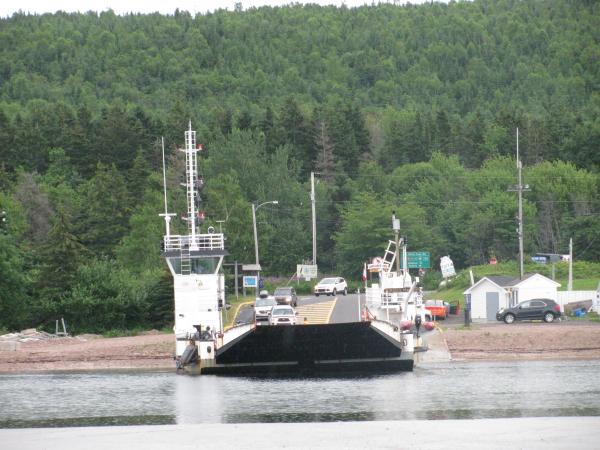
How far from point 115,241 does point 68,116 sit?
168ft

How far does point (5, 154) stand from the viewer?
145000 mm

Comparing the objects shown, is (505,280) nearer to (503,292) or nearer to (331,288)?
(503,292)

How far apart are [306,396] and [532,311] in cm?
2869

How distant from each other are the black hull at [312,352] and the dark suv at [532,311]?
15.9 metres

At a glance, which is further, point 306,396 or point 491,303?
point 491,303

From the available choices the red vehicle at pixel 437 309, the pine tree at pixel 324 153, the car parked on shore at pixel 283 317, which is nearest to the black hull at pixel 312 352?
the car parked on shore at pixel 283 317

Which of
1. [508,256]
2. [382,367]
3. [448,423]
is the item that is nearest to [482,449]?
[448,423]

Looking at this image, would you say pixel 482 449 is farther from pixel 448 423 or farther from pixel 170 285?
pixel 170 285

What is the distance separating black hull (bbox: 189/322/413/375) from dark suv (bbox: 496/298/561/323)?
15.9 metres

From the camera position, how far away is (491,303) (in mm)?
81188

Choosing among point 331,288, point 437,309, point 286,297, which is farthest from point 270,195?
point 286,297

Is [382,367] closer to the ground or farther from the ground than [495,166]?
closer to the ground

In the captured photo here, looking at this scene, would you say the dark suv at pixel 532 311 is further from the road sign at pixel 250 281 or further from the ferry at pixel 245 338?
the road sign at pixel 250 281

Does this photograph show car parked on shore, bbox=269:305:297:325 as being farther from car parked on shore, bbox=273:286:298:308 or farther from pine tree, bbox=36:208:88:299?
pine tree, bbox=36:208:88:299
